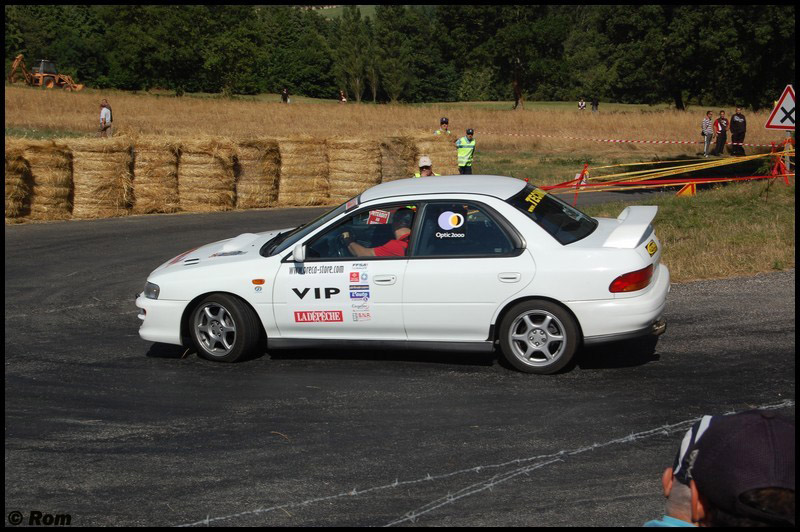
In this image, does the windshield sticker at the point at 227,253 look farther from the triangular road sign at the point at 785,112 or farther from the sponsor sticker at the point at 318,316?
the triangular road sign at the point at 785,112

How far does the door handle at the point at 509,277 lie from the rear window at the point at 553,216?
1.60ft

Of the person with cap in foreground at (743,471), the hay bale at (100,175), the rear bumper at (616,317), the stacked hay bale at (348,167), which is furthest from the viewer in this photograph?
the stacked hay bale at (348,167)

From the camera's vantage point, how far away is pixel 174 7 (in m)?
89.2

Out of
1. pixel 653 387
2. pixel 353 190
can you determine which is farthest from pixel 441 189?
pixel 353 190

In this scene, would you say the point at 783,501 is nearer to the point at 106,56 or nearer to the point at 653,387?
the point at 653,387

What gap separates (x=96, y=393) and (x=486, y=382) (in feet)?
10.5

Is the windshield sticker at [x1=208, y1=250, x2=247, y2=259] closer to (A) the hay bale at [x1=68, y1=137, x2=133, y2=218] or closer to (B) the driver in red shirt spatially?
(B) the driver in red shirt

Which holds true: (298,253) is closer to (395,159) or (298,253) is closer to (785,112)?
(395,159)

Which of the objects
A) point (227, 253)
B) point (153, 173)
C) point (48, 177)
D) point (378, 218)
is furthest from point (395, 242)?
point (153, 173)

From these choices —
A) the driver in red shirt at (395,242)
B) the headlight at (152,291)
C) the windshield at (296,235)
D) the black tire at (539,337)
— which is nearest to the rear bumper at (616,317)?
the black tire at (539,337)

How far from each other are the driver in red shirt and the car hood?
922 millimetres

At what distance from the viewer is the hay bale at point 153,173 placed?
1805 centimetres

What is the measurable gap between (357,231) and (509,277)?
1.45 metres

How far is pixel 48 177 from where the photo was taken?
17.1 m
